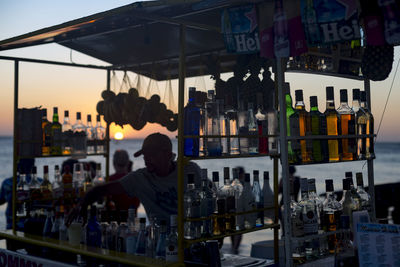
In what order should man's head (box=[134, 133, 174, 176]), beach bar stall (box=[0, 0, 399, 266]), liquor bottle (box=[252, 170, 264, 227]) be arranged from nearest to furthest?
beach bar stall (box=[0, 0, 399, 266])
liquor bottle (box=[252, 170, 264, 227])
man's head (box=[134, 133, 174, 176])

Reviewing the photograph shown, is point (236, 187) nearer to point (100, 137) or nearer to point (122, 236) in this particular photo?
point (122, 236)

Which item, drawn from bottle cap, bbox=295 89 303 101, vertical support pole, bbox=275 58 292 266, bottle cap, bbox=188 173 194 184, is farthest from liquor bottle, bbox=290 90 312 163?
bottle cap, bbox=188 173 194 184

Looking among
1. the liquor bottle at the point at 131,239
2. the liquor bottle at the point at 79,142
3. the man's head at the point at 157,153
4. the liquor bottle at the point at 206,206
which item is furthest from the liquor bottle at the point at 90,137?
the liquor bottle at the point at 206,206

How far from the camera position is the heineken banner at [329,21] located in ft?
7.12

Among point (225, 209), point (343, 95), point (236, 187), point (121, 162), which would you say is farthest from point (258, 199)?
point (121, 162)

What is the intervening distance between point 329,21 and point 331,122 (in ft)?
2.60

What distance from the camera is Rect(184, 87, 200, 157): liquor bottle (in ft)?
8.43

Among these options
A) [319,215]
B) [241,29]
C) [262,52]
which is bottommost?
[319,215]

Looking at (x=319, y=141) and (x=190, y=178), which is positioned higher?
(x=319, y=141)

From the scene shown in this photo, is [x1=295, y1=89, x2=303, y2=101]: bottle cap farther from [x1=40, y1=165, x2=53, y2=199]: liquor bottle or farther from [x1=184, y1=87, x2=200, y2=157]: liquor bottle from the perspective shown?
[x1=40, y1=165, x2=53, y2=199]: liquor bottle

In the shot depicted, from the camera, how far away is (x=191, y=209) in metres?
2.55

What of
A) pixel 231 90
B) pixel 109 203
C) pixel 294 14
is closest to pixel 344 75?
pixel 231 90

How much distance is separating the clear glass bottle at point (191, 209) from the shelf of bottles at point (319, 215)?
0.51 meters

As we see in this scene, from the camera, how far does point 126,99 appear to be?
3.98 metres
